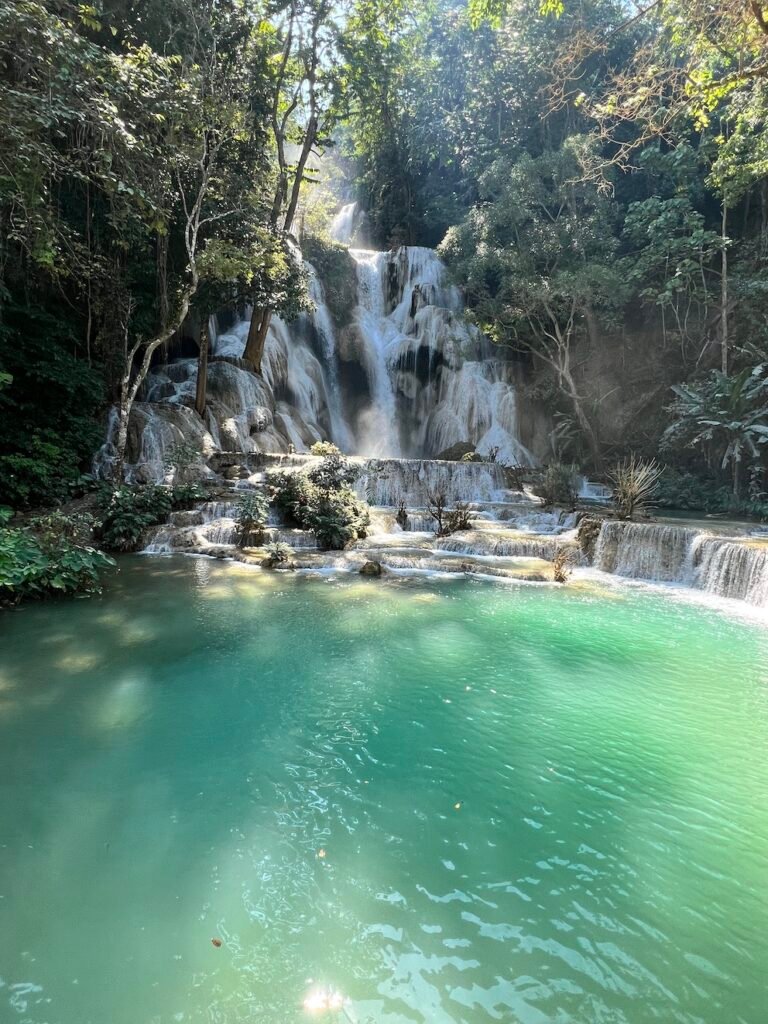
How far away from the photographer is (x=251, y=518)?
10453 mm

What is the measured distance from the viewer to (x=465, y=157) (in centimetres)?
2628

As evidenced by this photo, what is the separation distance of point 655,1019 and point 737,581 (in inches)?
308

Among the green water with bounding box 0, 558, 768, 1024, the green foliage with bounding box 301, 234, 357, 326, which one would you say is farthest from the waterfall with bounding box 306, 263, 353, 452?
the green water with bounding box 0, 558, 768, 1024

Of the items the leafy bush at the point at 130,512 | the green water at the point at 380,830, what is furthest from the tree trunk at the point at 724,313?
the leafy bush at the point at 130,512

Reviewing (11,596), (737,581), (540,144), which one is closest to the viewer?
(11,596)

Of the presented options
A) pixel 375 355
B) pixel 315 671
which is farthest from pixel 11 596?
pixel 375 355

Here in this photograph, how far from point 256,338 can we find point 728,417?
1388 cm

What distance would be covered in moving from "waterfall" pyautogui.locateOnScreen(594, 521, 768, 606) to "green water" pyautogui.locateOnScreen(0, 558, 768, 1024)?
2.93 meters

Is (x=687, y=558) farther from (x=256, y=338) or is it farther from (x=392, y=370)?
(x=392, y=370)

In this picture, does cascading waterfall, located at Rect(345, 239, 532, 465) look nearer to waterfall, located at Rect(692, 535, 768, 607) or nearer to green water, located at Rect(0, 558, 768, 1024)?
waterfall, located at Rect(692, 535, 768, 607)

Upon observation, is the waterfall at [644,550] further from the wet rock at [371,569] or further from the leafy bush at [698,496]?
the leafy bush at [698,496]

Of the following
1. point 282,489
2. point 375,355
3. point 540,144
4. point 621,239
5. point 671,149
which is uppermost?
point 540,144

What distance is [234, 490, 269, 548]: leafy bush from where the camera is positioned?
10.4 m

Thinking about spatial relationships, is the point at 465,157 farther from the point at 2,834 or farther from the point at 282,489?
the point at 2,834
